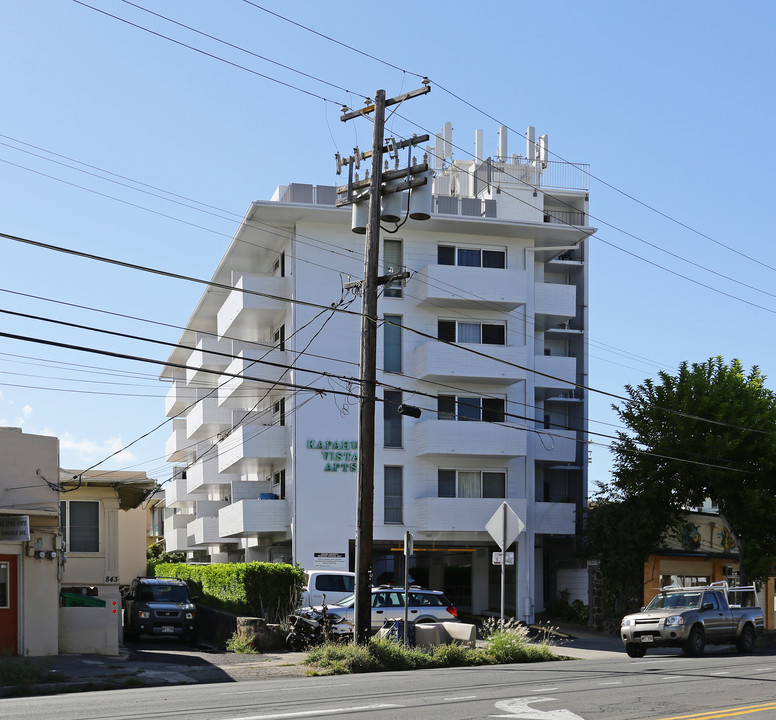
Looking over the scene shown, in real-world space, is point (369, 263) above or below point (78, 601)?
above

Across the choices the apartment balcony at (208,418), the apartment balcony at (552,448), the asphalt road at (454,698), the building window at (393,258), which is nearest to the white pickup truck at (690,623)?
the asphalt road at (454,698)

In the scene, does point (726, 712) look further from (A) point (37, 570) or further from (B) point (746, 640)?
(A) point (37, 570)

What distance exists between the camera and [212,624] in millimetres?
33156

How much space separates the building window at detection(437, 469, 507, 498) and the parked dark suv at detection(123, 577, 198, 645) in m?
11.5

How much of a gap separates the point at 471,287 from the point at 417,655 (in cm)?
2077

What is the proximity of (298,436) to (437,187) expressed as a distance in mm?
15117

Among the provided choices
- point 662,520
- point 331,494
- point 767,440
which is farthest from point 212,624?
point 767,440

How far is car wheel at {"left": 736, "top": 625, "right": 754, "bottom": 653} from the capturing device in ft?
89.5

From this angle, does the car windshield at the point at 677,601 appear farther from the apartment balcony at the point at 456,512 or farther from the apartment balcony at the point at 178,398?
the apartment balcony at the point at 178,398

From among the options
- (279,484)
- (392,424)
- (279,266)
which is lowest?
(279,484)

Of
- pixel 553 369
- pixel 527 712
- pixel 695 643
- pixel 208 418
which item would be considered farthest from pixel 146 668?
pixel 208 418

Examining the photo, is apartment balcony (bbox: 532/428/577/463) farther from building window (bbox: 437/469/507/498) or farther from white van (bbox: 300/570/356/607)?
white van (bbox: 300/570/356/607)

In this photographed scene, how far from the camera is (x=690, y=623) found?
2561 cm

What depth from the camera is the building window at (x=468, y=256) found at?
136 feet
